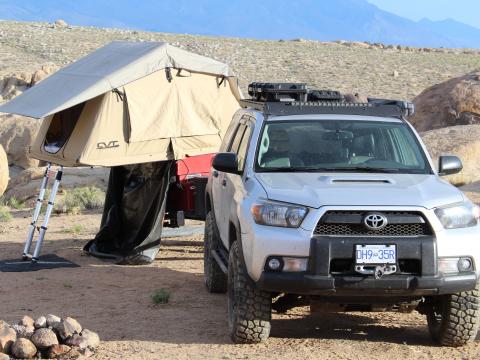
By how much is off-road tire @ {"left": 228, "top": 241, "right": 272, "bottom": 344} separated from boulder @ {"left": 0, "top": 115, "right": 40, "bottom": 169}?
16446mm

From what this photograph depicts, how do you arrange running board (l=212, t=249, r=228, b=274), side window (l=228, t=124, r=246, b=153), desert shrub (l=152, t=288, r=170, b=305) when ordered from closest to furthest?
running board (l=212, t=249, r=228, b=274)
side window (l=228, t=124, r=246, b=153)
desert shrub (l=152, t=288, r=170, b=305)

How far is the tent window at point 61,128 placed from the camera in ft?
40.2

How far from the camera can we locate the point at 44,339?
24.6 ft

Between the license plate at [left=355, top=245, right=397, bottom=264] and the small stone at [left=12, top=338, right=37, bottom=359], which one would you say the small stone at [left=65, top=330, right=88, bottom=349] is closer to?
the small stone at [left=12, top=338, right=37, bottom=359]

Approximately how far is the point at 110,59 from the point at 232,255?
5110 mm

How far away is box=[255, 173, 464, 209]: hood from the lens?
7391 millimetres

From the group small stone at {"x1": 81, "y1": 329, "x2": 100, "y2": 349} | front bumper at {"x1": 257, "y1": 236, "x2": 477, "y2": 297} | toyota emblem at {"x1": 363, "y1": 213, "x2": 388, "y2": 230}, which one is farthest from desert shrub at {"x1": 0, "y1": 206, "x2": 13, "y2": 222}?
toyota emblem at {"x1": 363, "y1": 213, "x2": 388, "y2": 230}

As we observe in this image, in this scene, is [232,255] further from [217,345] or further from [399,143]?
[399,143]

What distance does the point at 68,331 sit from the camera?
764 centimetres

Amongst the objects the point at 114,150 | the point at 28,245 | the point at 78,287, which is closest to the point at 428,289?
the point at 78,287

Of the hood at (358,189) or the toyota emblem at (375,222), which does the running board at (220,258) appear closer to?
the hood at (358,189)

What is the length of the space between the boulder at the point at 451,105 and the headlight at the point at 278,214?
1641 centimetres

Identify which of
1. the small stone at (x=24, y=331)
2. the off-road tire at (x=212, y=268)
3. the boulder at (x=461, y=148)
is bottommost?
the small stone at (x=24, y=331)

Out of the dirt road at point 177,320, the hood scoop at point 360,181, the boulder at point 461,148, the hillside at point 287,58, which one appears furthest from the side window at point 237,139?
the hillside at point 287,58
